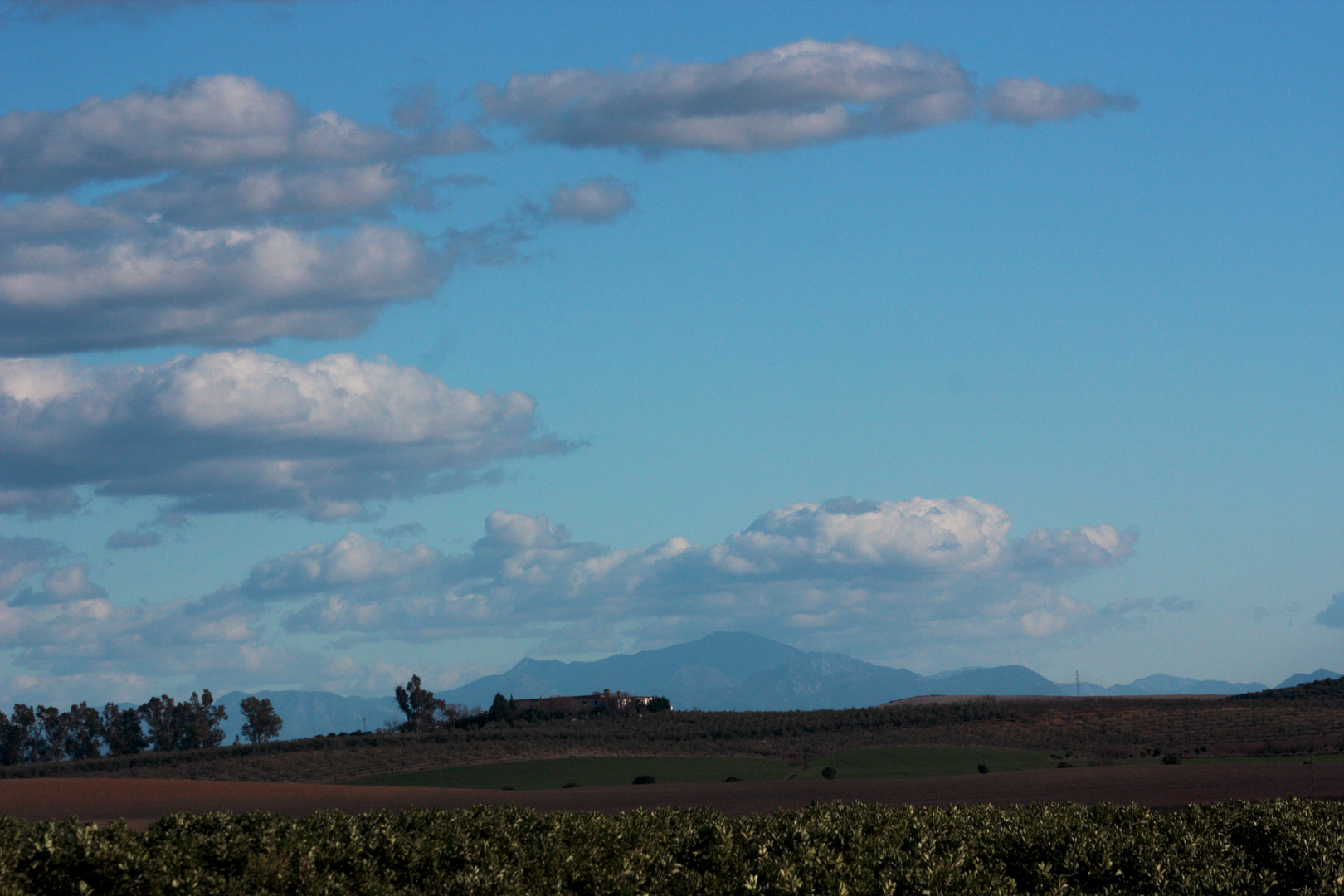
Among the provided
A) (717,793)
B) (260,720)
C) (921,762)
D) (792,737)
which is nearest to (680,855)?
(717,793)

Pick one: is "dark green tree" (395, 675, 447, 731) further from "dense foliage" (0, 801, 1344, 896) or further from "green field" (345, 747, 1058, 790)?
"dense foliage" (0, 801, 1344, 896)

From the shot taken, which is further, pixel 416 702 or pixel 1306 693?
pixel 416 702

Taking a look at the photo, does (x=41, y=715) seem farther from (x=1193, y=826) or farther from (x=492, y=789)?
(x=1193, y=826)

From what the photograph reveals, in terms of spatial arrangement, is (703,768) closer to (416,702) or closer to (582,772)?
(582,772)

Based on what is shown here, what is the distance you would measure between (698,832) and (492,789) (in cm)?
5628

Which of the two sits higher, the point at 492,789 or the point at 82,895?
the point at 82,895

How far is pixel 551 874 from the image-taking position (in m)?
17.6

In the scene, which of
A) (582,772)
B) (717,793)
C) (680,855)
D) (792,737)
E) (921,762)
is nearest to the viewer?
(680,855)

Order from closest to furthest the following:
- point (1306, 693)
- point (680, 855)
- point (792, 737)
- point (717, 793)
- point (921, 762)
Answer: point (680, 855) → point (717, 793) → point (921, 762) → point (792, 737) → point (1306, 693)

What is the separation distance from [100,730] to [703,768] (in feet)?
321

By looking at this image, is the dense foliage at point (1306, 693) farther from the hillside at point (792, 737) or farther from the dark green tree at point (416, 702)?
the dark green tree at point (416, 702)

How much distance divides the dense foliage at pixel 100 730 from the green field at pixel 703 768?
231 feet

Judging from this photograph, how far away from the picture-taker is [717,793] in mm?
58031

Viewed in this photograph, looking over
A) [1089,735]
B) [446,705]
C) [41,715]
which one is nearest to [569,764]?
[1089,735]
